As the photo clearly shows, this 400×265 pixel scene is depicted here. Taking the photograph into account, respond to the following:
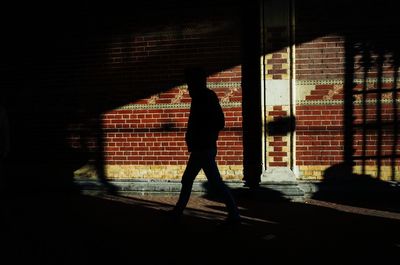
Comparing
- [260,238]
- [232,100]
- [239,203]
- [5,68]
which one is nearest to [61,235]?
[260,238]

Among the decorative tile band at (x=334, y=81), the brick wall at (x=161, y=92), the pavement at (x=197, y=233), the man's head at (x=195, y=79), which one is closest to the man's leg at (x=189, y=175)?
the pavement at (x=197, y=233)

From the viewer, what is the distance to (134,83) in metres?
6.61

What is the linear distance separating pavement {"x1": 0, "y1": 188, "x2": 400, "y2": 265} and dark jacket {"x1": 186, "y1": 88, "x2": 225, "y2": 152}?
1.07 m

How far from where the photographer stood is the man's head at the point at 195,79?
4.43 m

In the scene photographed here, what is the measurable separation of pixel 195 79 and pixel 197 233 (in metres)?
1.82

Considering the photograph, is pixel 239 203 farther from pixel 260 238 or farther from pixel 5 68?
pixel 5 68

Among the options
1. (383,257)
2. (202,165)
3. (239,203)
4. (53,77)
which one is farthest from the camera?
(53,77)

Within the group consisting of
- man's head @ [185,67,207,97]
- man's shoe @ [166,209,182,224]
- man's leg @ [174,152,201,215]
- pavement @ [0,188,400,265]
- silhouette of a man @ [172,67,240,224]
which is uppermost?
man's head @ [185,67,207,97]

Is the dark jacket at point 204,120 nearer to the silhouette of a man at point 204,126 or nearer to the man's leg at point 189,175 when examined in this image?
the silhouette of a man at point 204,126

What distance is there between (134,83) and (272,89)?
239 centimetres

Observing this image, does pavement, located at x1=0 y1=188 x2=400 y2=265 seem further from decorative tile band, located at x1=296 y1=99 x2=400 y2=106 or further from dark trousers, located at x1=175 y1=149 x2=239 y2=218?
decorative tile band, located at x1=296 y1=99 x2=400 y2=106

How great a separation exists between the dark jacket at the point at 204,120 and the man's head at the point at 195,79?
56 mm

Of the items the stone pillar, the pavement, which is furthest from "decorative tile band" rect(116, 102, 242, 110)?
the pavement

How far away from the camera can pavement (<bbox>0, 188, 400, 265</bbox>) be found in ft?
12.2
